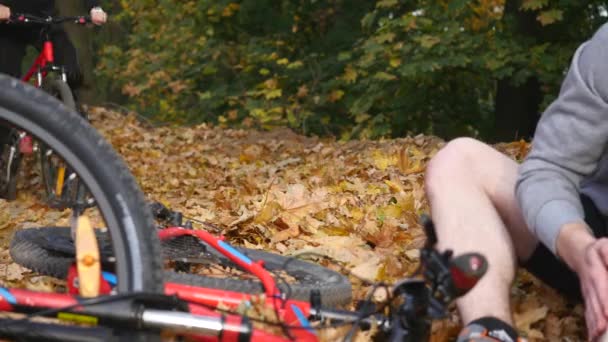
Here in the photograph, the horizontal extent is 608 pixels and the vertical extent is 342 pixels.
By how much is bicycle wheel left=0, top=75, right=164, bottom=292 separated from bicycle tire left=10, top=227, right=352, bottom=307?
340 millimetres

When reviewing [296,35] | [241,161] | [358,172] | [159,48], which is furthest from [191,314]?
[159,48]

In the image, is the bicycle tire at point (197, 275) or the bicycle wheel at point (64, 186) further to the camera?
the bicycle tire at point (197, 275)

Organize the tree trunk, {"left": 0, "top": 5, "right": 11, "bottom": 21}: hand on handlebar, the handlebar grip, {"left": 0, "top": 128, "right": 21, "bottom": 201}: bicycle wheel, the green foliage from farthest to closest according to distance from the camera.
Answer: the tree trunk
the green foliage
the handlebar grip
{"left": 0, "top": 5, "right": 11, "bottom": 21}: hand on handlebar
{"left": 0, "top": 128, "right": 21, "bottom": 201}: bicycle wheel

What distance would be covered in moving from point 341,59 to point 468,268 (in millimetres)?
9130

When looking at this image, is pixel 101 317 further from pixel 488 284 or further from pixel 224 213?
pixel 224 213

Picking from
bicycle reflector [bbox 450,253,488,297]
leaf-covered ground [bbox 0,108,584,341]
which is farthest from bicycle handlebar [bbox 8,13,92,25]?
bicycle reflector [bbox 450,253,488,297]

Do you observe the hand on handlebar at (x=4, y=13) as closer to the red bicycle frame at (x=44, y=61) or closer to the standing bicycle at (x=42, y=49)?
the standing bicycle at (x=42, y=49)

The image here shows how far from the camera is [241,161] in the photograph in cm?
793

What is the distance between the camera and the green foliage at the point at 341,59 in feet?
28.0

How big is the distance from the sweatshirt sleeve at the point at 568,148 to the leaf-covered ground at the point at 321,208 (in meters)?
0.39

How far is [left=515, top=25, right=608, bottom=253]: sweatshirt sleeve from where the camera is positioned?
194cm

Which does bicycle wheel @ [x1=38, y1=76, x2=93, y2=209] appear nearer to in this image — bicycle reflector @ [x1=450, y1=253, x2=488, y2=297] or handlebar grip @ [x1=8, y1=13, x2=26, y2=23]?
bicycle reflector @ [x1=450, y1=253, x2=488, y2=297]

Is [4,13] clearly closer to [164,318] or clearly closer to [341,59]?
[164,318]

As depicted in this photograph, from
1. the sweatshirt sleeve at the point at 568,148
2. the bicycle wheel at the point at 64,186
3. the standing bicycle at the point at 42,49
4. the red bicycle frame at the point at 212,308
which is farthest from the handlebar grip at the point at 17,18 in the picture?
the sweatshirt sleeve at the point at 568,148
